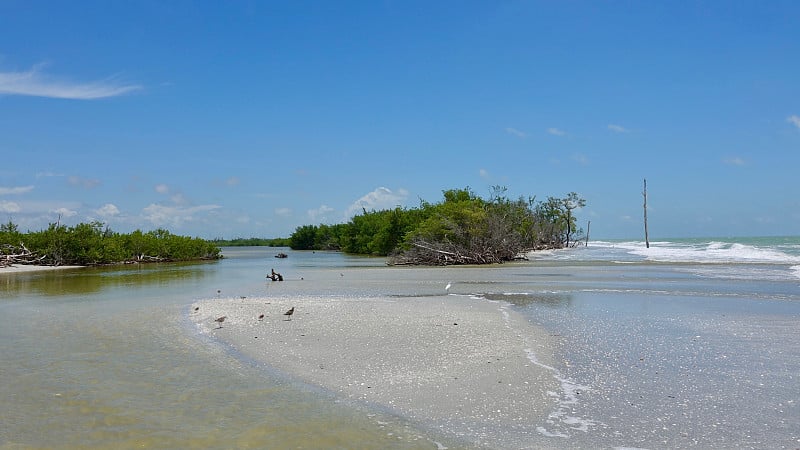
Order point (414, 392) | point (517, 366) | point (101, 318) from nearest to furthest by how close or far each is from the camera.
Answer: point (414, 392)
point (517, 366)
point (101, 318)

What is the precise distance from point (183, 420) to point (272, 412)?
2.88 ft

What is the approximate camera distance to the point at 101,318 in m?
12.9

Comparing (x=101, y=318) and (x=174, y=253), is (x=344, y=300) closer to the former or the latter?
(x=101, y=318)

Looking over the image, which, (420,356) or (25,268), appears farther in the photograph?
(25,268)

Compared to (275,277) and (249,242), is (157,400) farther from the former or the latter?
(249,242)

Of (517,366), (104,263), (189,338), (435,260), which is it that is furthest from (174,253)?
(517,366)

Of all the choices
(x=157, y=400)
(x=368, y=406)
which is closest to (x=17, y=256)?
(x=157, y=400)

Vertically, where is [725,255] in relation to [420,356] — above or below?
above

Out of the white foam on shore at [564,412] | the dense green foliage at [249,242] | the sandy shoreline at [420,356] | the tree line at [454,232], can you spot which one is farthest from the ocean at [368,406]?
the dense green foliage at [249,242]

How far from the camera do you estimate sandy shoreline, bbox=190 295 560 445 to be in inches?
233

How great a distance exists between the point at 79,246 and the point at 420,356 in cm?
4064

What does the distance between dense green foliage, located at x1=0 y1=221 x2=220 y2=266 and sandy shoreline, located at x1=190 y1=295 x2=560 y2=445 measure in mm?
32205

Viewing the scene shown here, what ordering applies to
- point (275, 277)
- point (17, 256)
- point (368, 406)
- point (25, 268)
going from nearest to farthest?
point (368, 406) < point (275, 277) < point (25, 268) < point (17, 256)

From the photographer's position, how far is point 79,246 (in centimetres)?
4138
